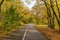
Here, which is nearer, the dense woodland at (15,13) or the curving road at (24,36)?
the curving road at (24,36)

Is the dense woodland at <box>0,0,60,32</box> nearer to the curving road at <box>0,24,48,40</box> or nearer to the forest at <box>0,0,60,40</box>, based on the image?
the forest at <box>0,0,60,40</box>

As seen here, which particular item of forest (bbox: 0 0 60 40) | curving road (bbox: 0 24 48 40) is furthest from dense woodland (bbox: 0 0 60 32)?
curving road (bbox: 0 24 48 40)

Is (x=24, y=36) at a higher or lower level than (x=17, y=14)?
higher

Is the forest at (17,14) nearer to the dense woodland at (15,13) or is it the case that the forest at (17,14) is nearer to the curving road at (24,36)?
the dense woodland at (15,13)

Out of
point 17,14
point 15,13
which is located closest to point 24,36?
point 15,13

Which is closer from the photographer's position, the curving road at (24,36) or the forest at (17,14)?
the curving road at (24,36)

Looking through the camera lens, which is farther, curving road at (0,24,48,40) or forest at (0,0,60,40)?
forest at (0,0,60,40)

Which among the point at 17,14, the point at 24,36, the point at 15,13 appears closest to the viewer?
the point at 24,36

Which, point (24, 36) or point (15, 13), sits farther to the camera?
point (15, 13)

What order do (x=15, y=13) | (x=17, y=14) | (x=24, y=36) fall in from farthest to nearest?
1. (x=17, y=14)
2. (x=15, y=13)
3. (x=24, y=36)

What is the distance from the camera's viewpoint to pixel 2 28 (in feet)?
120

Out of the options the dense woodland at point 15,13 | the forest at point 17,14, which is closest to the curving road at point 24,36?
the forest at point 17,14

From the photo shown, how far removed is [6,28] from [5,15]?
3097 millimetres

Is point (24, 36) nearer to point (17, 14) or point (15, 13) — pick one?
point (15, 13)
